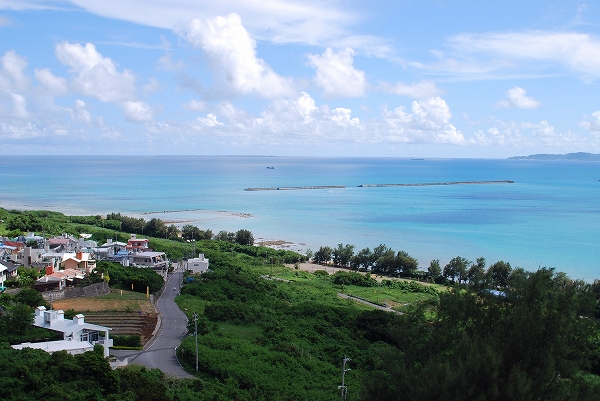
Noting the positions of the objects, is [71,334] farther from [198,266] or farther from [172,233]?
[172,233]

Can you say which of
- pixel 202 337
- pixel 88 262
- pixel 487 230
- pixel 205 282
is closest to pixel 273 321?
pixel 202 337

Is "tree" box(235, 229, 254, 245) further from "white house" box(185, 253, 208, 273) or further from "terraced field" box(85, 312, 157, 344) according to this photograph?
"terraced field" box(85, 312, 157, 344)

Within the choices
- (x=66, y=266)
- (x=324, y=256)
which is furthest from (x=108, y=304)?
(x=324, y=256)

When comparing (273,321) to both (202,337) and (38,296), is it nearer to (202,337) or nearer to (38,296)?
(202,337)

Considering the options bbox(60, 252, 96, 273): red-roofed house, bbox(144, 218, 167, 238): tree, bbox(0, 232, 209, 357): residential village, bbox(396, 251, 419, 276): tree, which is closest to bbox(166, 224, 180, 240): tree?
Answer: bbox(144, 218, 167, 238): tree

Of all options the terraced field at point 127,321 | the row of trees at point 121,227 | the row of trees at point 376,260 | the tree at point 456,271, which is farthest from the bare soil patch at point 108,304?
the row of trees at point 121,227

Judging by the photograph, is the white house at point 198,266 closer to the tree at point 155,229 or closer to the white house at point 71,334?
the white house at point 71,334
